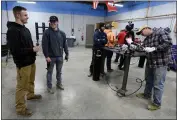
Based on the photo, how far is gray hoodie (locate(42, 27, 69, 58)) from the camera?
2.42 metres

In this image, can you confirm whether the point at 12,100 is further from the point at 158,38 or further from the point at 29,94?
the point at 158,38

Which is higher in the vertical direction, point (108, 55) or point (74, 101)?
point (108, 55)

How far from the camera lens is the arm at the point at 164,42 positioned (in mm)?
1948

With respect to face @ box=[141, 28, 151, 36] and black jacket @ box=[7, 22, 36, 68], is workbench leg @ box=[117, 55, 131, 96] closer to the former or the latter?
Result: face @ box=[141, 28, 151, 36]

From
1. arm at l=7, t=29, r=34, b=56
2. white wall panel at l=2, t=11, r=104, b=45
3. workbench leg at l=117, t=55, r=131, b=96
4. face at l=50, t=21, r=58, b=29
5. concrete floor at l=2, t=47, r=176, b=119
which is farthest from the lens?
white wall panel at l=2, t=11, r=104, b=45

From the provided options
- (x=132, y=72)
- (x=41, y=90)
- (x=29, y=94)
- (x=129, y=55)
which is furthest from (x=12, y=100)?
(x=132, y=72)

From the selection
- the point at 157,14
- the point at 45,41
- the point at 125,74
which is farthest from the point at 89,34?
the point at 45,41

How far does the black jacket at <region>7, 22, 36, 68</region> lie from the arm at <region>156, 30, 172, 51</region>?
72.2 inches

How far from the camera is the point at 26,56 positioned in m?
1.91

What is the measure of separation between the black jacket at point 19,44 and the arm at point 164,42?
6.01ft

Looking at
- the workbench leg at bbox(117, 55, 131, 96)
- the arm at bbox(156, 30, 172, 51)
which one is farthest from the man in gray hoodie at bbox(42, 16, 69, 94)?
the arm at bbox(156, 30, 172, 51)

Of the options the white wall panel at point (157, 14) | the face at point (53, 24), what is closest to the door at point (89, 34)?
the white wall panel at point (157, 14)

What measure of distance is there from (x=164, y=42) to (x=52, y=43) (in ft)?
5.88

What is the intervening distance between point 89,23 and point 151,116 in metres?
9.31
